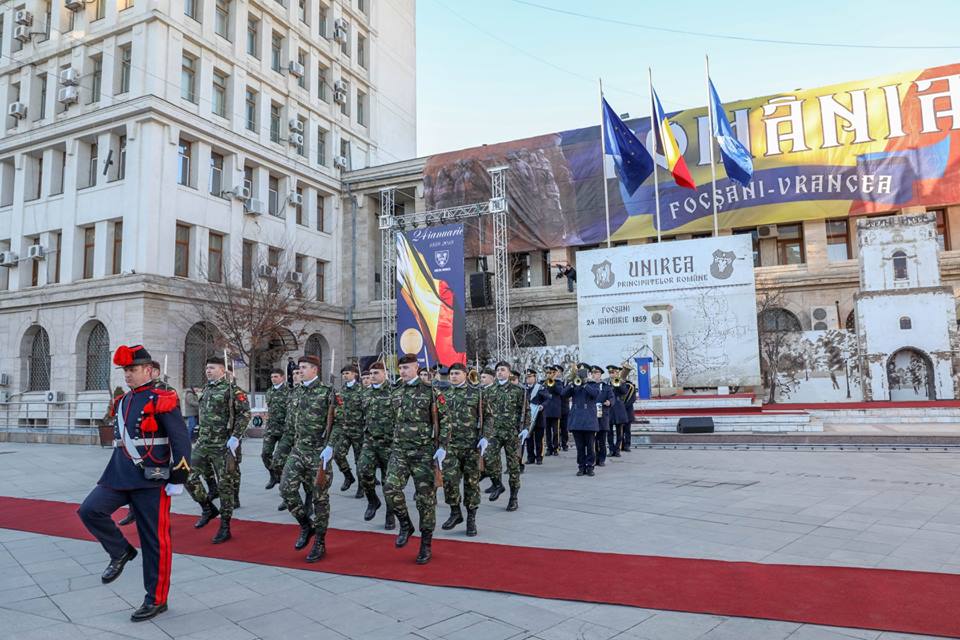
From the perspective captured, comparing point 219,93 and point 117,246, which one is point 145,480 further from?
point 219,93

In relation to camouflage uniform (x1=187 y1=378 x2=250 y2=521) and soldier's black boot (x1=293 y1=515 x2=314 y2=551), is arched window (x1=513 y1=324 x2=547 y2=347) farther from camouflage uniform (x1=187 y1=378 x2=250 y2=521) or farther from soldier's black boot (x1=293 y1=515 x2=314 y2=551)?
soldier's black boot (x1=293 y1=515 x2=314 y2=551)

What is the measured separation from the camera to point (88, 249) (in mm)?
26891

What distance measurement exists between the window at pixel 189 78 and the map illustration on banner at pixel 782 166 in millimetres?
14367

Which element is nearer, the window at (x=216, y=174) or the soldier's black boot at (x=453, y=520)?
the soldier's black boot at (x=453, y=520)

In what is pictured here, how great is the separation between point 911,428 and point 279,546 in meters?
16.1

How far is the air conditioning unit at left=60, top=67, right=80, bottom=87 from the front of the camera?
26.6m

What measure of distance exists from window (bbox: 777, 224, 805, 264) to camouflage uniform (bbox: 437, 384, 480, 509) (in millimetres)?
25855

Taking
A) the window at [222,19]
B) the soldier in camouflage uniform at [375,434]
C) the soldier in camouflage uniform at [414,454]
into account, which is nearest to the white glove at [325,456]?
the soldier in camouflage uniform at [414,454]

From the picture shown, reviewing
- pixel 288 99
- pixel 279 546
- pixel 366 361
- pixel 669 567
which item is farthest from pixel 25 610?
pixel 288 99

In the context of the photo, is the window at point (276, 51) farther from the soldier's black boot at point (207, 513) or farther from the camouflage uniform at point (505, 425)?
the soldier's black boot at point (207, 513)

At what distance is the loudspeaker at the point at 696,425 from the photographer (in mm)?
15898

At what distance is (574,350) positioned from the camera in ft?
90.2

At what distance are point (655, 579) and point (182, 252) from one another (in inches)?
1035

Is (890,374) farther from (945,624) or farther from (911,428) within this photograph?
(945,624)
